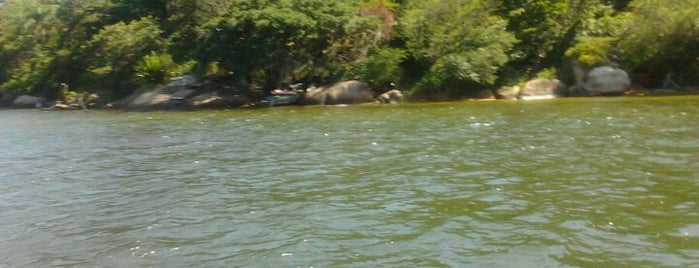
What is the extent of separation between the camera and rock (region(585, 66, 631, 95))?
3083 centimetres

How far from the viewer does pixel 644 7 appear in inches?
1240

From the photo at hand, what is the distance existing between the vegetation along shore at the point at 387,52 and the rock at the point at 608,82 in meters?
0.05

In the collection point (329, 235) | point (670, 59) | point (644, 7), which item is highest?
point (644, 7)

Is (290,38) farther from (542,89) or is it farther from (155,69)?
(542,89)

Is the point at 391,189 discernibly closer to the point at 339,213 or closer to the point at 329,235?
the point at 339,213

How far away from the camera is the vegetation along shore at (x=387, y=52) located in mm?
31578

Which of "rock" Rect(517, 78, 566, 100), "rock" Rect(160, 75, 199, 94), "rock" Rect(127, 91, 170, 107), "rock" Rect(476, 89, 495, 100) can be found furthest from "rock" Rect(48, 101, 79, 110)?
"rock" Rect(517, 78, 566, 100)

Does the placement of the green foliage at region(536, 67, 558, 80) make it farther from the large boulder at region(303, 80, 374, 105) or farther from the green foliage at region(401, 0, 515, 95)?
the large boulder at region(303, 80, 374, 105)

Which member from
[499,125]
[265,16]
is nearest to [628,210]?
[499,125]

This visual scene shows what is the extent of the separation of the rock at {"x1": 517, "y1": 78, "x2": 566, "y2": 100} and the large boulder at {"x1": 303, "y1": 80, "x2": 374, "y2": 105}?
24.2 ft

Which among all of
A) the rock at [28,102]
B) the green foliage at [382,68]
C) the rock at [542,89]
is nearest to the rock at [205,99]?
the green foliage at [382,68]

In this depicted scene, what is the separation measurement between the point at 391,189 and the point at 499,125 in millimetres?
9688

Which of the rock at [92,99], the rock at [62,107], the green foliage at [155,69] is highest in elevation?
the green foliage at [155,69]

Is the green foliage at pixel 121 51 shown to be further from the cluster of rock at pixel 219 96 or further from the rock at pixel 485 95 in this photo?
the rock at pixel 485 95
